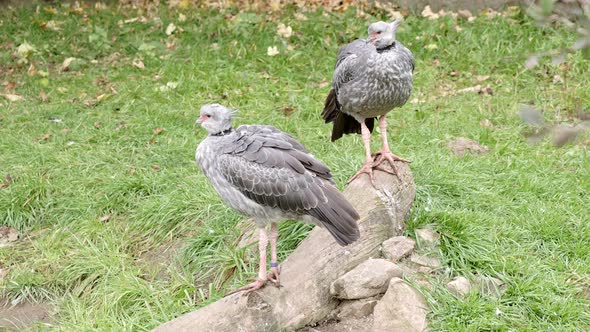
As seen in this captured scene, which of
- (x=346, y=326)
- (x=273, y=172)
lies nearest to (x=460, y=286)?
(x=346, y=326)

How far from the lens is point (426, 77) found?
6.44 meters

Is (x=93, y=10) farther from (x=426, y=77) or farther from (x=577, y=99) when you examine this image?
(x=577, y=99)

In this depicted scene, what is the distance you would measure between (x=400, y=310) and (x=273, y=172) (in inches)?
33.2

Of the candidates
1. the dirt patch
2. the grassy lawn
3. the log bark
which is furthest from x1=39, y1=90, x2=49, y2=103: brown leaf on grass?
the log bark

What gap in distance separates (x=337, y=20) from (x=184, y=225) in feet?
12.6

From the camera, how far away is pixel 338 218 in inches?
123

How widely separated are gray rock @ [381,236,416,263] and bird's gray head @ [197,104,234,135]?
3.40 feet

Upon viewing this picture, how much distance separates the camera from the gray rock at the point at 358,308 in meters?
3.34

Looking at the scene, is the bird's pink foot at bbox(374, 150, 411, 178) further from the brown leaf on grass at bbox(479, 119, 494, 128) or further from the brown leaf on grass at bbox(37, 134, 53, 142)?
the brown leaf on grass at bbox(37, 134, 53, 142)

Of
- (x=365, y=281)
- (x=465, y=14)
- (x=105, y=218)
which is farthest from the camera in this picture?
(x=465, y=14)

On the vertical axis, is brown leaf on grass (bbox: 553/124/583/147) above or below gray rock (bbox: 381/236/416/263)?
above

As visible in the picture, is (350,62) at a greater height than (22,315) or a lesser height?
greater

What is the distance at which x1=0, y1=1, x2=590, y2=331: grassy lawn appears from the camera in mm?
3748

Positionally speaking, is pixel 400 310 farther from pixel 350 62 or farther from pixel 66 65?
pixel 66 65
